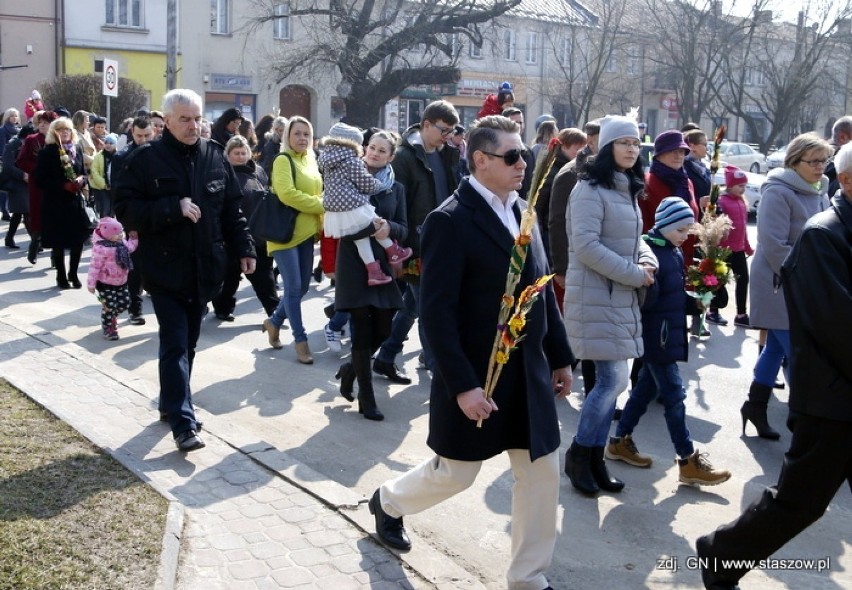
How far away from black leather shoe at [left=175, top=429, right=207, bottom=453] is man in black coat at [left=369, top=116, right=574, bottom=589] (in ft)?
6.99

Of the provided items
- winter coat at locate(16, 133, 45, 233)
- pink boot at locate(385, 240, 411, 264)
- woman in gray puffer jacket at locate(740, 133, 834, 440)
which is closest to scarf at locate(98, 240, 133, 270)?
pink boot at locate(385, 240, 411, 264)

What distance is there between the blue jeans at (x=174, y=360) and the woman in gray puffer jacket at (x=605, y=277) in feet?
7.52

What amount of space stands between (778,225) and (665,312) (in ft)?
4.44

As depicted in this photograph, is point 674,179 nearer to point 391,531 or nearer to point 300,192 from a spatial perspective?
point 300,192

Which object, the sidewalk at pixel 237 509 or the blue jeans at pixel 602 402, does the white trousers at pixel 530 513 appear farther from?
the blue jeans at pixel 602 402

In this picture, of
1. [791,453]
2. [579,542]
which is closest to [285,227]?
[579,542]

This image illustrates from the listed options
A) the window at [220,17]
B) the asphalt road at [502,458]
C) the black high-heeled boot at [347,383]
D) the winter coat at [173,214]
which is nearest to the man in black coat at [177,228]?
the winter coat at [173,214]

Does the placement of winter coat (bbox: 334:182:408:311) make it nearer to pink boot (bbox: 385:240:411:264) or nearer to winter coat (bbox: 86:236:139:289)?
pink boot (bbox: 385:240:411:264)

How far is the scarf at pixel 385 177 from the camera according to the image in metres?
7.34

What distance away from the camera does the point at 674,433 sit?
18.9ft

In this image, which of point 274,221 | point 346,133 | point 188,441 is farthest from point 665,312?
point 274,221

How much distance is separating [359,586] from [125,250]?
606cm

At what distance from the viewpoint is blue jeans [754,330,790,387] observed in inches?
266

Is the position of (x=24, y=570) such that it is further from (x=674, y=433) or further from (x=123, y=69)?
(x=123, y=69)
